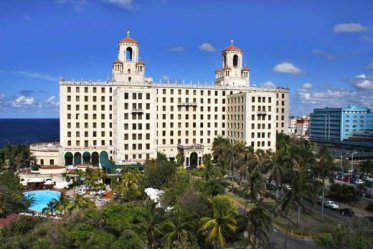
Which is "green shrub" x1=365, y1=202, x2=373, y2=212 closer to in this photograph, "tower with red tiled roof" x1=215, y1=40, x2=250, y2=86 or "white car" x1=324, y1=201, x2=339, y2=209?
"white car" x1=324, y1=201, x2=339, y2=209

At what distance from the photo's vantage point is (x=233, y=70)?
121625 millimetres

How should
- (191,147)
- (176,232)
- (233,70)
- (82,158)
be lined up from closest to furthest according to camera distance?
1. (176,232)
2. (82,158)
3. (191,147)
4. (233,70)

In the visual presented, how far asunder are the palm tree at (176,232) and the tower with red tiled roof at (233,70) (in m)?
87.3

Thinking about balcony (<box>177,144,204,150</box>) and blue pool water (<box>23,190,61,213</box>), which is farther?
balcony (<box>177,144,204,150</box>)

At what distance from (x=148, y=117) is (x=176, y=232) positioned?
6583 cm

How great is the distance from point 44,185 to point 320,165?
60418 millimetres

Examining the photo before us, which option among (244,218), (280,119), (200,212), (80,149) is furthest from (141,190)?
(280,119)

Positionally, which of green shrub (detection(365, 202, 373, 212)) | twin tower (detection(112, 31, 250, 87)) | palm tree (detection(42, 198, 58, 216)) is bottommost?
green shrub (detection(365, 202, 373, 212))

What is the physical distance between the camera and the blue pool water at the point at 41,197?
64637 millimetres

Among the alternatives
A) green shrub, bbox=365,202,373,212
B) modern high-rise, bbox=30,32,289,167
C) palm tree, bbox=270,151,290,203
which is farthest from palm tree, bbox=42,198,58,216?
green shrub, bbox=365,202,373,212

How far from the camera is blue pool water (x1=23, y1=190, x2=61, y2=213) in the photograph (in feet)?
212

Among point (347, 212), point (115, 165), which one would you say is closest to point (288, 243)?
point (347, 212)

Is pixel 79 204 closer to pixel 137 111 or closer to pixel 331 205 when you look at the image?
pixel 331 205

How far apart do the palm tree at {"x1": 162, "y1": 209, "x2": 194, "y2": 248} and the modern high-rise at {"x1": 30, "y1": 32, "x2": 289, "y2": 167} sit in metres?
61.6
